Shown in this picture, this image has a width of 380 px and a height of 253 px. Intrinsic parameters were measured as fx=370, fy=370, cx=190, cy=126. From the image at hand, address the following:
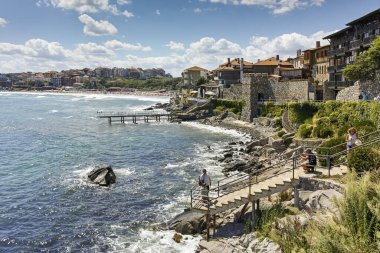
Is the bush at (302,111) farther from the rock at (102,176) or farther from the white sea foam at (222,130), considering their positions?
the rock at (102,176)

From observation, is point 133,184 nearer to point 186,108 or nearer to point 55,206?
point 55,206

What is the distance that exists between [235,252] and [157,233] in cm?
736

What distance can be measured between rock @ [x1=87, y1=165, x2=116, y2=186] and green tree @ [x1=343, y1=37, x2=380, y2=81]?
30248mm

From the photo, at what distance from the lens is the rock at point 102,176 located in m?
35.0

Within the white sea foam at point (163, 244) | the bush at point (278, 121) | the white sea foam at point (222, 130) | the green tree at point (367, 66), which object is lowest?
the white sea foam at point (163, 244)

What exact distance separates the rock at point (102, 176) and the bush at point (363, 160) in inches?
912

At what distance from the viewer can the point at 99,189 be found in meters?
33.7

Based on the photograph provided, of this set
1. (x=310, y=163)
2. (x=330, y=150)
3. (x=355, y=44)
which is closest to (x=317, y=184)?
(x=310, y=163)

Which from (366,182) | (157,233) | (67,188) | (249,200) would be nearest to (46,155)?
(67,188)

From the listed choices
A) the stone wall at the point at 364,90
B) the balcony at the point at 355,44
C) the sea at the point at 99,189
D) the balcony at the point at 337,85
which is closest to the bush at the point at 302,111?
the stone wall at the point at 364,90

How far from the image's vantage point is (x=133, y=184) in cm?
3525

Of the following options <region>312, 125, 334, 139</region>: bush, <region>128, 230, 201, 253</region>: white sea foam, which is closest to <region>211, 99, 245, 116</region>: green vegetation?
<region>312, 125, 334, 139</region>: bush

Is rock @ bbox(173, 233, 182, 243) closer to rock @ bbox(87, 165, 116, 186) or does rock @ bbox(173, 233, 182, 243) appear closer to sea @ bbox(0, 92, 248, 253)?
sea @ bbox(0, 92, 248, 253)

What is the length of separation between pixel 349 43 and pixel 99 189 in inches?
1848
